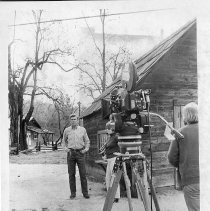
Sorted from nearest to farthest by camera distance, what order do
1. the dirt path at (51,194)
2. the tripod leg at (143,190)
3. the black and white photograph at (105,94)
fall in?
the tripod leg at (143,190) < the black and white photograph at (105,94) < the dirt path at (51,194)

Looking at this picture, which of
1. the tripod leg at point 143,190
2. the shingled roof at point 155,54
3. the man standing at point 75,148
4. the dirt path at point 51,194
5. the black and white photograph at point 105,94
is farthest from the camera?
the man standing at point 75,148

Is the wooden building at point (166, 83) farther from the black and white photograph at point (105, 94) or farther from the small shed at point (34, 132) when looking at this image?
the small shed at point (34, 132)

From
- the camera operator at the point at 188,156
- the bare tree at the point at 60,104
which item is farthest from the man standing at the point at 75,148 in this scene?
the camera operator at the point at 188,156

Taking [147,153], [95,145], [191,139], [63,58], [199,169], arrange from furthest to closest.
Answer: [95,145], [147,153], [63,58], [199,169], [191,139]

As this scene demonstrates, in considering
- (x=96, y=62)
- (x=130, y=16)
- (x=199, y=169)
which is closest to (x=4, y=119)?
(x=96, y=62)

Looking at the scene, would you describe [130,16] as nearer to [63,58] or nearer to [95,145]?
[63,58]

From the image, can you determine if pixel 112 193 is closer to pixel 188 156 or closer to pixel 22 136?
pixel 188 156

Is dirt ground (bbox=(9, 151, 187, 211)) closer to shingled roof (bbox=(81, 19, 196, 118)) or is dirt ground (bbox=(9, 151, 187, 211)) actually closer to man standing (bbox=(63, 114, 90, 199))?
man standing (bbox=(63, 114, 90, 199))

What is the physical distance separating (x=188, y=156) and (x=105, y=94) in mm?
1330

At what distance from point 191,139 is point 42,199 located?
1.36m

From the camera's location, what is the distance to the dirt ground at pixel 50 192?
2.76 metres

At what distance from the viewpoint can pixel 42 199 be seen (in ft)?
9.50

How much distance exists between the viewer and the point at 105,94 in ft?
11.1

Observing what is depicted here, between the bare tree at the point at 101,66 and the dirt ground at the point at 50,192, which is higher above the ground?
the bare tree at the point at 101,66
